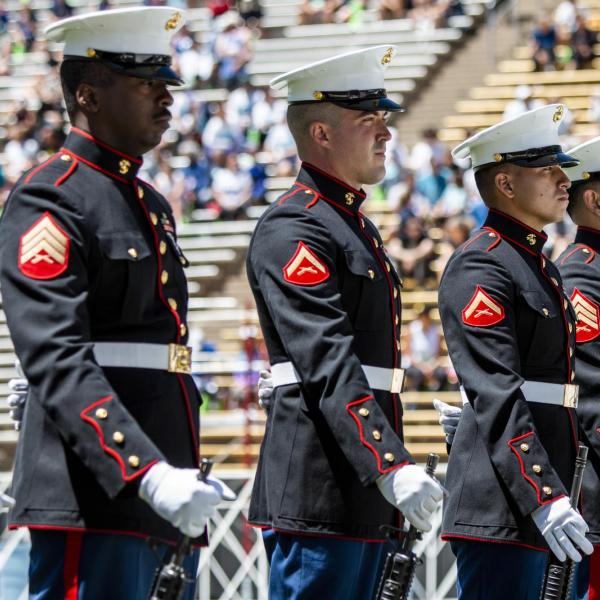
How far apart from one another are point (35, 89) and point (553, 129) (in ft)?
53.3

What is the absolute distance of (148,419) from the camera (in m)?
4.24

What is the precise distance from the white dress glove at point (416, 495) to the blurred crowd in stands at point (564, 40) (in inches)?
524

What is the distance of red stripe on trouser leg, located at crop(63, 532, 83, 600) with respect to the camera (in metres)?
4.05

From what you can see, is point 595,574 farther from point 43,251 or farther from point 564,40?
point 564,40

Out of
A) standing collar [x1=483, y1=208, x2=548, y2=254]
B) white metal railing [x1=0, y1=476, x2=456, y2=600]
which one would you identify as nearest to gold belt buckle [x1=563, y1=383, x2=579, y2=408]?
standing collar [x1=483, y1=208, x2=548, y2=254]

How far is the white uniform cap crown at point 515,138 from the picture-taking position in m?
5.71

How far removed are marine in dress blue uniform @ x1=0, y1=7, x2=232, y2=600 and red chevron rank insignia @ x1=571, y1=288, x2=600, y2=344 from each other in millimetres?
2059

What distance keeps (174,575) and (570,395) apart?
190 cm

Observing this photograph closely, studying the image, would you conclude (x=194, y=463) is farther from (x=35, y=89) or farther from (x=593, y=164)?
(x=35, y=89)

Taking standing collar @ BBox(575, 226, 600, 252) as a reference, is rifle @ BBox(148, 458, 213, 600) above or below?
above

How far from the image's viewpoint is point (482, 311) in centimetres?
525

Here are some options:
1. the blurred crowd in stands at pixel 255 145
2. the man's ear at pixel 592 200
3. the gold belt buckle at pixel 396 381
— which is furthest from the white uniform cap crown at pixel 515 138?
the blurred crowd in stands at pixel 255 145

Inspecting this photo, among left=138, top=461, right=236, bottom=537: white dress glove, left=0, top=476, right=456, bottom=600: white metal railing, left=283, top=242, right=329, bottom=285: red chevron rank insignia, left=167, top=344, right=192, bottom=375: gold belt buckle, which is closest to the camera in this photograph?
left=138, top=461, right=236, bottom=537: white dress glove

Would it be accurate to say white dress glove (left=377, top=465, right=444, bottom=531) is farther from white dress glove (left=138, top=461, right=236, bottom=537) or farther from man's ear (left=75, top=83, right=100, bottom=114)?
man's ear (left=75, top=83, right=100, bottom=114)
